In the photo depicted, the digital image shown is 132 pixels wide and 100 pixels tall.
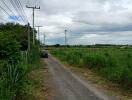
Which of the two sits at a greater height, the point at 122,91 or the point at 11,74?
the point at 11,74

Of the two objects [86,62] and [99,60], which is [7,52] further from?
[86,62]

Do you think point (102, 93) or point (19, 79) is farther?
point (102, 93)

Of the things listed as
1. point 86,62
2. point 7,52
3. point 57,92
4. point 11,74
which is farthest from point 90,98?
point 86,62

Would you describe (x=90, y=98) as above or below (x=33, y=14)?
below

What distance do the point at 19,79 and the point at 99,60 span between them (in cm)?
1814

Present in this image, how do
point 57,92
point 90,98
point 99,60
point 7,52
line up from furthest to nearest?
point 99,60 → point 7,52 → point 57,92 → point 90,98

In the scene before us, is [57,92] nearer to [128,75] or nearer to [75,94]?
[75,94]

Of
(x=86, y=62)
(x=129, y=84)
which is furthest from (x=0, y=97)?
(x=86, y=62)

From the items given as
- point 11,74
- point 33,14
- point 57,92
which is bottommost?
point 57,92

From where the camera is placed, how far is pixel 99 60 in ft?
99.8

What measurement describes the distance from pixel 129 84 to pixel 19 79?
22.6ft

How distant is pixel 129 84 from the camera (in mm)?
17562

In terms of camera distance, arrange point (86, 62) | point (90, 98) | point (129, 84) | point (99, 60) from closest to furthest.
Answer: point (90, 98)
point (129, 84)
point (99, 60)
point (86, 62)

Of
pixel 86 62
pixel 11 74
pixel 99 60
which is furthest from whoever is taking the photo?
pixel 86 62
